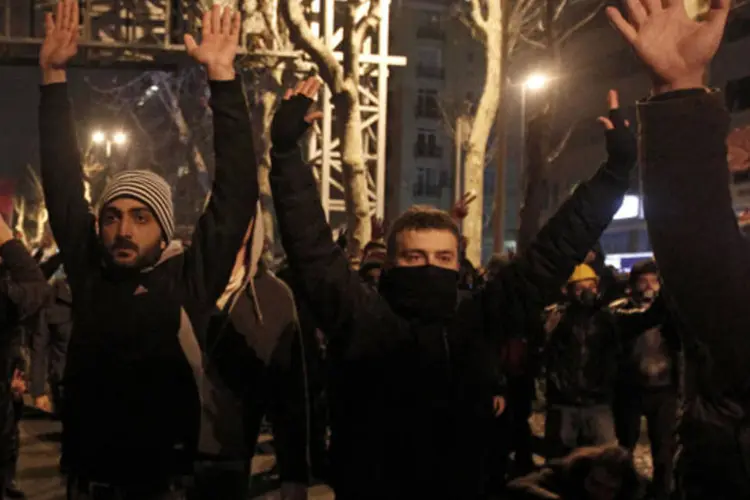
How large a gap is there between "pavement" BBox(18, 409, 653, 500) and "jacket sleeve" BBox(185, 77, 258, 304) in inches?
140

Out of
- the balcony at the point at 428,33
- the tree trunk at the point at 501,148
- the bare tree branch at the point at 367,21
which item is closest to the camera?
the bare tree branch at the point at 367,21

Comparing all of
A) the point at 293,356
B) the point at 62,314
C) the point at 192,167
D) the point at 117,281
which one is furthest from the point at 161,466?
the point at 192,167

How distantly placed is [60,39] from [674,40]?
213cm

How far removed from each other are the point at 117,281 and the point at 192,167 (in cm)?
2658

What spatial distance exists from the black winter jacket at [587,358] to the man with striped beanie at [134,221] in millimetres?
4305

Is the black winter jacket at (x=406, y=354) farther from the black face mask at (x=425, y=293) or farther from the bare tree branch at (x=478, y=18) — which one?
the bare tree branch at (x=478, y=18)

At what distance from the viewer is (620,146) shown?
3000 mm

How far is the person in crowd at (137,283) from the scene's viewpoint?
269 cm

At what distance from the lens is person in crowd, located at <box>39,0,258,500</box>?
269cm

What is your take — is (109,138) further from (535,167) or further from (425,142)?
(535,167)

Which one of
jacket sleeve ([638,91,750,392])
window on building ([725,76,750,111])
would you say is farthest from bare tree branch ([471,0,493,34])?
window on building ([725,76,750,111])

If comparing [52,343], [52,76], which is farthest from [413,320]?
[52,343]

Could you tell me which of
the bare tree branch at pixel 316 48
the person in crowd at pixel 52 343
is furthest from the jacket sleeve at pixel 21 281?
the bare tree branch at pixel 316 48

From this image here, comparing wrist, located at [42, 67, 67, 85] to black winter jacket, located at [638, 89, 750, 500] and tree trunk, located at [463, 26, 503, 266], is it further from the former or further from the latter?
tree trunk, located at [463, 26, 503, 266]
